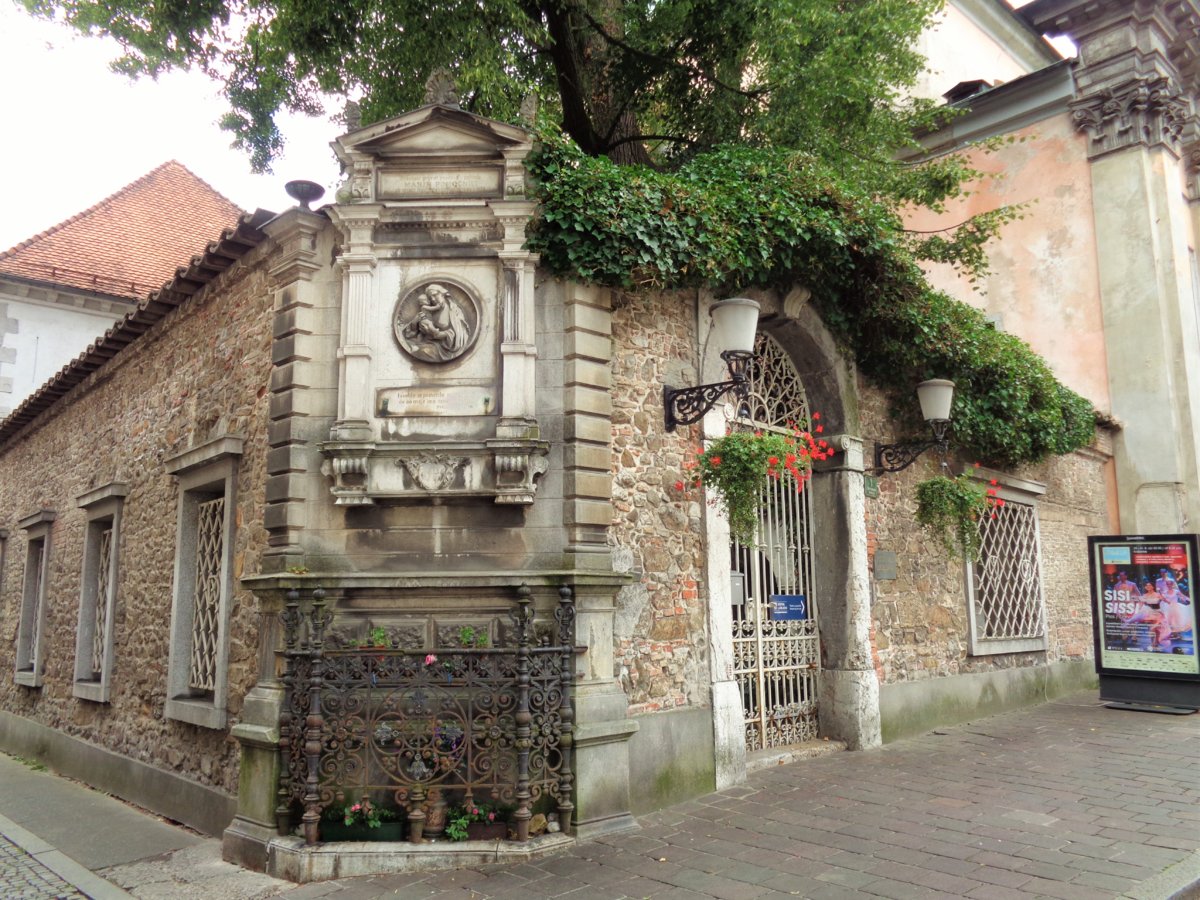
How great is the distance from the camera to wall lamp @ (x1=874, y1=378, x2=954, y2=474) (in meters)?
8.63

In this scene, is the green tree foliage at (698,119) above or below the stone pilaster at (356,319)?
above

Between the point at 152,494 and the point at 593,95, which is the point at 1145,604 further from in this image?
the point at 152,494

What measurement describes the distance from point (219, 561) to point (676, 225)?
15.1ft

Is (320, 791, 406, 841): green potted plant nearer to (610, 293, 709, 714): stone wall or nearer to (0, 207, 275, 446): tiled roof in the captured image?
(610, 293, 709, 714): stone wall

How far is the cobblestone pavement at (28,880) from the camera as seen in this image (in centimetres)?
530

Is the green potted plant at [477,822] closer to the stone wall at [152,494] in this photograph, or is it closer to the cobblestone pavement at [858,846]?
the cobblestone pavement at [858,846]

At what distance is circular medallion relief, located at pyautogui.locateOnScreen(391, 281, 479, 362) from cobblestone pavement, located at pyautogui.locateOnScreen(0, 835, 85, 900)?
3868 millimetres

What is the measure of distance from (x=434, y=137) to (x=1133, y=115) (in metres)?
13.1

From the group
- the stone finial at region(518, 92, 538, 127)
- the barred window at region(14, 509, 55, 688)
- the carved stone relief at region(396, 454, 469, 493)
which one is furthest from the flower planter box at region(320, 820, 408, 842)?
the barred window at region(14, 509, 55, 688)

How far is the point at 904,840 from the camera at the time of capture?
5.33 meters

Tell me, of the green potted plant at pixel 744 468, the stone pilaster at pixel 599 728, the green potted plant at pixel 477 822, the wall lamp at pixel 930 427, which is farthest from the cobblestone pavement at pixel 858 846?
the wall lamp at pixel 930 427

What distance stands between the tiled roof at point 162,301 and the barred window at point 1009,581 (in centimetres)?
834

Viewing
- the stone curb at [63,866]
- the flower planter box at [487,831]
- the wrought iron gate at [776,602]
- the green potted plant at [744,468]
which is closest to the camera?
the stone curb at [63,866]

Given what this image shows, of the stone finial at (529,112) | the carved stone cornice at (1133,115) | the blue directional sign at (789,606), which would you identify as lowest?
the blue directional sign at (789,606)
